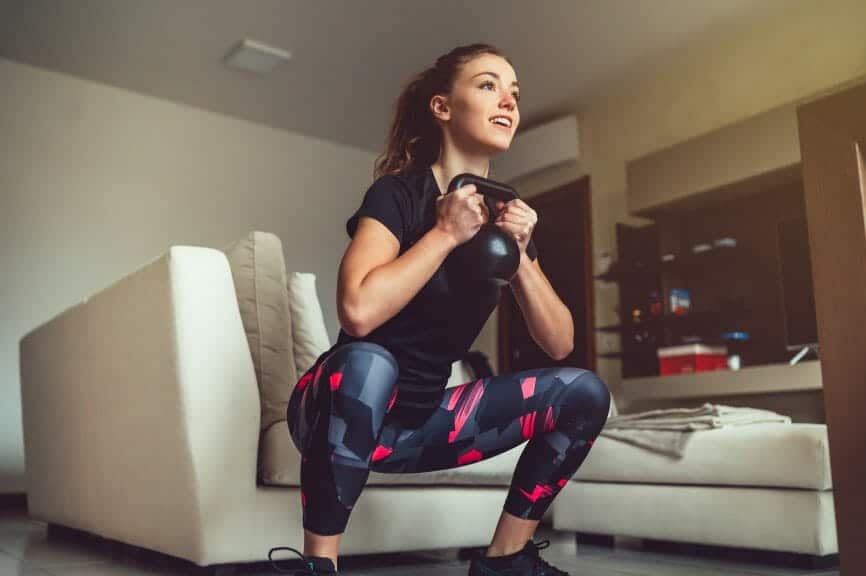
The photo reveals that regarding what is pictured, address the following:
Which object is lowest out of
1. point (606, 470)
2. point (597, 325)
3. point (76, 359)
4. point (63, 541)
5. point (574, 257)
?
point (63, 541)

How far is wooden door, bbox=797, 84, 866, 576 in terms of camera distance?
3.09 ft

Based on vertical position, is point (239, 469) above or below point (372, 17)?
below

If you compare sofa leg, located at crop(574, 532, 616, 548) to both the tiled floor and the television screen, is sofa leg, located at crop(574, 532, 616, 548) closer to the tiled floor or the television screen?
the tiled floor

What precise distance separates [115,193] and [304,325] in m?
3.01

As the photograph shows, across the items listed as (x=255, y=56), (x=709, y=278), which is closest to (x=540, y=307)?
(x=709, y=278)

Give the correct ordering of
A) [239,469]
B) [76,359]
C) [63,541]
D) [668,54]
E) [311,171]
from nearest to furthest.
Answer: [239,469]
[76,359]
[63,541]
[668,54]
[311,171]

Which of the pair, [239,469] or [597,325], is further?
[597,325]

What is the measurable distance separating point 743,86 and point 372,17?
6.31 feet

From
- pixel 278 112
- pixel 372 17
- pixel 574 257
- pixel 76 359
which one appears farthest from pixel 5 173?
pixel 574 257

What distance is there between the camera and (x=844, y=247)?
972 millimetres

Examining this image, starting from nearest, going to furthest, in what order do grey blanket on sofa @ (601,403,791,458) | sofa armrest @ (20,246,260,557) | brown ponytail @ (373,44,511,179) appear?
brown ponytail @ (373,44,511,179) → sofa armrest @ (20,246,260,557) → grey blanket on sofa @ (601,403,791,458)

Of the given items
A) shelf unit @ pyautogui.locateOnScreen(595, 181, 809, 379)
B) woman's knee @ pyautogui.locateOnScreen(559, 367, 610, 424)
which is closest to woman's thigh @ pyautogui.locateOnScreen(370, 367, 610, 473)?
woman's knee @ pyautogui.locateOnScreen(559, 367, 610, 424)

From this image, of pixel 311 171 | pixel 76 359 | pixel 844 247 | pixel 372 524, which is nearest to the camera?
pixel 844 247

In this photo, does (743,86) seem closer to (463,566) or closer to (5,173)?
(463,566)
